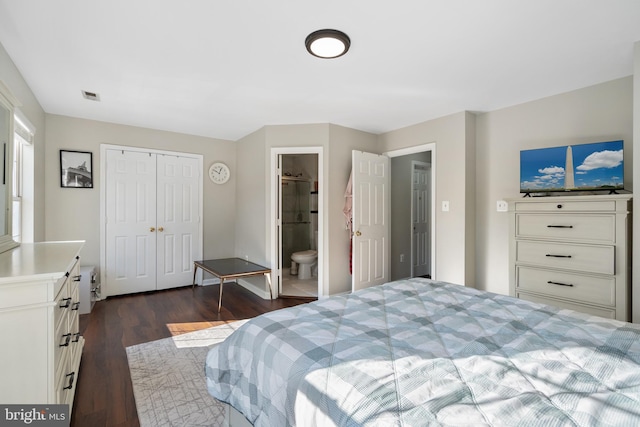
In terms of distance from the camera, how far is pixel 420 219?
5230 millimetres

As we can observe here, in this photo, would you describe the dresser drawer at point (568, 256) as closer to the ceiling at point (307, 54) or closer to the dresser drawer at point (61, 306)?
the ceiling at point (307, 54)

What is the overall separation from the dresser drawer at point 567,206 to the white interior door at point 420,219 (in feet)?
7.71

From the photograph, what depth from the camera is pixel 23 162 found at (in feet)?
10.1

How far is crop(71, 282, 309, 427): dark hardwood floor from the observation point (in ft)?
6.00

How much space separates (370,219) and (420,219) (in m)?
1.56

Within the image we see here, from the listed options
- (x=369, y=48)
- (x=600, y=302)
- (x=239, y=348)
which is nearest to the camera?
(x=239, y=348)

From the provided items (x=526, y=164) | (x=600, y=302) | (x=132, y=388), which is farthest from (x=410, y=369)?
(x=526, y=164)

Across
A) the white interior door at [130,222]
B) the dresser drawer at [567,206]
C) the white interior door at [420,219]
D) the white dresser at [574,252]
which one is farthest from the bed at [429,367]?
the white interior door at [420,219]

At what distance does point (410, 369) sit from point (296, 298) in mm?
3233

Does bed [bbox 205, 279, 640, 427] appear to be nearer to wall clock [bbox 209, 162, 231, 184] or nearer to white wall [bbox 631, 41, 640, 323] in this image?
white wall [bbox 631, 41, 640, 323]

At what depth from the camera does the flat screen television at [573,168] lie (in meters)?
2.47

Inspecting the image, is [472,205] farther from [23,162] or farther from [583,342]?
[23,162]

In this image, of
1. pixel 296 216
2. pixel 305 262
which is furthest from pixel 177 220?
pixel 296 216

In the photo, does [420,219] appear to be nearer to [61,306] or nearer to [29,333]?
[61,306]
